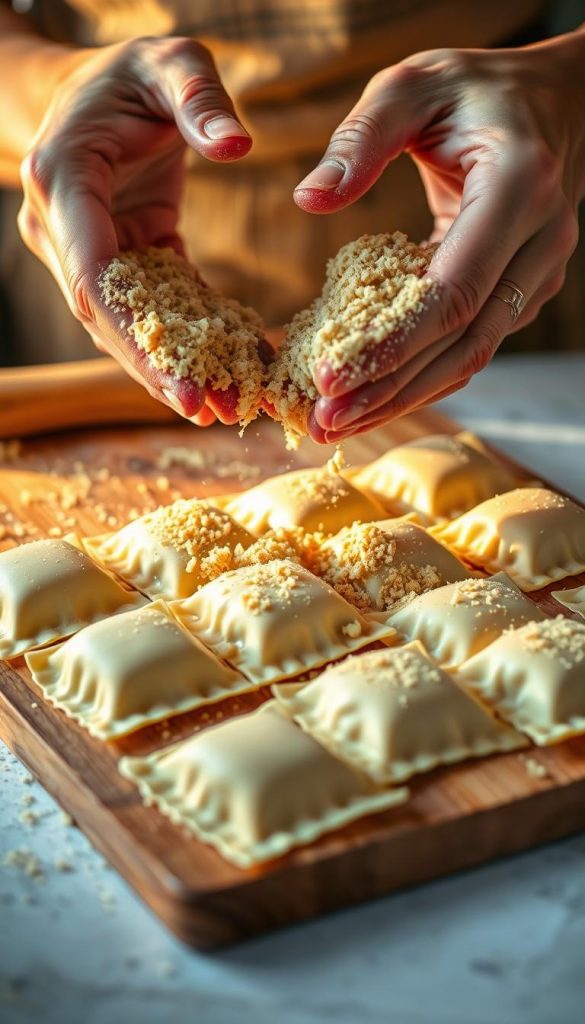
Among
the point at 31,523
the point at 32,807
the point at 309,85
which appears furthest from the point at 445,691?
the point at 309,85

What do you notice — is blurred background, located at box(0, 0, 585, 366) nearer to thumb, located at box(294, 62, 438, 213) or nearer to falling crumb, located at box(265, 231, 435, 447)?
thumb, located at box(294, 62, 438, 213)

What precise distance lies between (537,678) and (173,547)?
74 centimetres

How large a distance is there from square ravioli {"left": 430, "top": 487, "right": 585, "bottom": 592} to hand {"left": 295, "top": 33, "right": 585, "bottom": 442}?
361 millimetres

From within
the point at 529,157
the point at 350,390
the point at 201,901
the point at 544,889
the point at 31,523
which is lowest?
the point at 31,523

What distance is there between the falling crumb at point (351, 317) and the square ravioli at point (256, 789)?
2.03ft

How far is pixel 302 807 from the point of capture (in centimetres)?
153

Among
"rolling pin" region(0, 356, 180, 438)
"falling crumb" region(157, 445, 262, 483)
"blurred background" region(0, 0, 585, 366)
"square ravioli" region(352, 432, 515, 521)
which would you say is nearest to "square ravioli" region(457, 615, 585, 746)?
"square ravioli" region(352, 432, 515, 521)

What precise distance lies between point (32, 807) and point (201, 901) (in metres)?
0.41

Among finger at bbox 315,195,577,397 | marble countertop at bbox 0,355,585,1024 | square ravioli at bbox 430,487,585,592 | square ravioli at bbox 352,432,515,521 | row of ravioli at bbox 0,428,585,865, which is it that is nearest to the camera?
marble countertop at bbox 0,355,585,1024

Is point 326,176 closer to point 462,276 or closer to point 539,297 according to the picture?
point 462,276

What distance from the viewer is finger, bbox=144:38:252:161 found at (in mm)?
2029

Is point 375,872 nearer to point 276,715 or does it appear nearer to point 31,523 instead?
point 276,715

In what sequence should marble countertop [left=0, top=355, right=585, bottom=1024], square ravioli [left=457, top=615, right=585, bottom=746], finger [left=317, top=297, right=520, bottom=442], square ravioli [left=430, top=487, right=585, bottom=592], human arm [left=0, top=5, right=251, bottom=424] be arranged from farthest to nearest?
1. square ravioli [left=430, top=487, right=585, bottom=592]
2. human arm [left=0, top=5, right=251, bottom=424]
3. finger [left=317, top=297, right=520, bottom=442]
4. square ravioli [left=457, top=615, right=585, bottom=746]
5. marble countertop [left=0, top=355, right=585, bottom=1024]

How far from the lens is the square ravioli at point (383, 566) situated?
2121 millimetres
